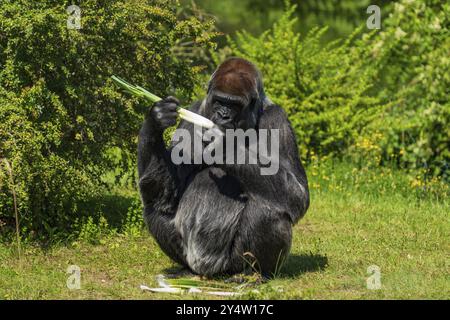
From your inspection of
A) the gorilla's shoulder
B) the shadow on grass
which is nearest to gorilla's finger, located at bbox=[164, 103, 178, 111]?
the gorilla's shoulder

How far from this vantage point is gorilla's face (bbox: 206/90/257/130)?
5539 millimetres

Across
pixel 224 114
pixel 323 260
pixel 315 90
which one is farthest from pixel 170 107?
pixel 315 90

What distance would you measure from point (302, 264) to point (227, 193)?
1.08m

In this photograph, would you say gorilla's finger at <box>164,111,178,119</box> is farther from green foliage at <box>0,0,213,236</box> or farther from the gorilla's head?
green foliage at <box>0,0,213,236</box>

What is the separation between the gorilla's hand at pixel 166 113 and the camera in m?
5.61

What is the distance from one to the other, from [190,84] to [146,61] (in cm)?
58

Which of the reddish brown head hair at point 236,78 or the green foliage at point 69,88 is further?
the green foliage at point 69,88

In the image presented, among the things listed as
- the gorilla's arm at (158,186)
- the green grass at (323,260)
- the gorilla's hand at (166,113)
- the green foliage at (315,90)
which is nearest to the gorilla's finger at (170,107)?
the gorilla's hand at (166,113)

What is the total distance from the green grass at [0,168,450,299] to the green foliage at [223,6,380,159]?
171 centimetres

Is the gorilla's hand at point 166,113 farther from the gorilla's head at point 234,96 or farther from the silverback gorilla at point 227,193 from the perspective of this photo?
the gorilla's head at point 234,96

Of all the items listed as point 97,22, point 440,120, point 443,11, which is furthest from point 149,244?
point 443,11

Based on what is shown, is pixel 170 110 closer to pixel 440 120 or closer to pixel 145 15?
pixel 145 15

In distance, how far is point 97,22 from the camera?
7.25 m

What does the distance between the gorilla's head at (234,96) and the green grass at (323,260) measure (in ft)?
3.57
